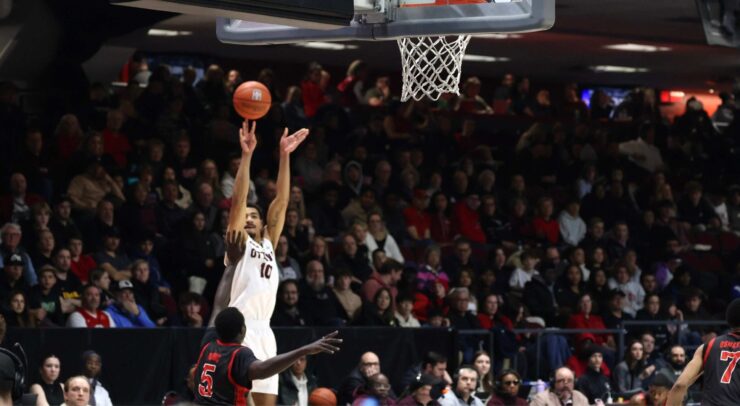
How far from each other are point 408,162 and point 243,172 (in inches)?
373

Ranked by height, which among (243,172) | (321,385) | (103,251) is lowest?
(321,385)

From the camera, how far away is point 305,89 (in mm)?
20922

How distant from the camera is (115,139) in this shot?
55.5ft

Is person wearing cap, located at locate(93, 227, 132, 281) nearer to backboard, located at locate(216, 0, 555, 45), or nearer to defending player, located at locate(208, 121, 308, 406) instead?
defending player, located at locate(208, 121, 308, 406)

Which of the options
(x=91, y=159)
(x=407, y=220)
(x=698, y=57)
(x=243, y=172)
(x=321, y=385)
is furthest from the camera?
(x=698, y=57)

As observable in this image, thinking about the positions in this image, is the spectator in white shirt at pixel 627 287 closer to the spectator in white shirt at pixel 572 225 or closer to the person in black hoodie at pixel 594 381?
the spectator in white shirt at pixel 572 225

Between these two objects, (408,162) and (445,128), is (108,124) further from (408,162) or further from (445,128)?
(445,128)

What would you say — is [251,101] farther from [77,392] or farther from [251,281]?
[77,392]

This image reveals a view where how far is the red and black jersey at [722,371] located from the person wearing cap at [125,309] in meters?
5.96


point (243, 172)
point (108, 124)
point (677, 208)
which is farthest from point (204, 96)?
point (243, 172)

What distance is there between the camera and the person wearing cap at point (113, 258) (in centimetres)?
1466

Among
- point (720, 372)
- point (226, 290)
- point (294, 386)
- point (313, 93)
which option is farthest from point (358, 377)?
point (313, 93)

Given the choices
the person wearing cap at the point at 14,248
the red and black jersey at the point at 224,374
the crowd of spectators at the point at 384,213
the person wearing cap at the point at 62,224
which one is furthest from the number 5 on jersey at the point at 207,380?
the person wearing cap at the point at 62,224

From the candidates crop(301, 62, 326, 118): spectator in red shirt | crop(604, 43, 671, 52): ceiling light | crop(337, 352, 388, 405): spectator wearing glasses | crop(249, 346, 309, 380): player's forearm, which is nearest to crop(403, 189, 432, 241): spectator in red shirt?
crop(301, 62, 326, 118): spectator in red shirt
